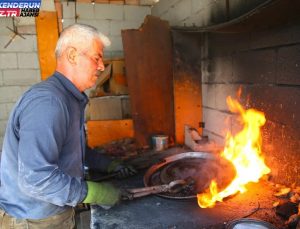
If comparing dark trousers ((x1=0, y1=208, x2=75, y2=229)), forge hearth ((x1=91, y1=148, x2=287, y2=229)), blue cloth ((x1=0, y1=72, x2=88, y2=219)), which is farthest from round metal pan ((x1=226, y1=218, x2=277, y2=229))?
dark trousers ((x1=0, y1=208, x2=75, y2=229))

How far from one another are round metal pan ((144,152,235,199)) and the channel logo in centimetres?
437

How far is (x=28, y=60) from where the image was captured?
580 centimetres

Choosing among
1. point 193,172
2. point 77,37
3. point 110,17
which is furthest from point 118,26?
point 77,37

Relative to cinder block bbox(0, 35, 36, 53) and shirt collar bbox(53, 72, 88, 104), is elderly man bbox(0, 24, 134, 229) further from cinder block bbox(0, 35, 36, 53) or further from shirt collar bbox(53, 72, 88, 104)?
cinder block bbox(0, 35, 36, 53)

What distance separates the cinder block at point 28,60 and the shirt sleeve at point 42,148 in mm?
4486

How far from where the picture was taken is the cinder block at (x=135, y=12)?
20.2ft

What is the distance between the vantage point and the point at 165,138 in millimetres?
3992

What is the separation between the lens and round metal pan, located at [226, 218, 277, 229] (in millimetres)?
1811

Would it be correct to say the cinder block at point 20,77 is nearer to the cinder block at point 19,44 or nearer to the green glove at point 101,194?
the cinder block at point 19,44

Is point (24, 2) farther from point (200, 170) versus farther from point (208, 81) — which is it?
point (200, 170)

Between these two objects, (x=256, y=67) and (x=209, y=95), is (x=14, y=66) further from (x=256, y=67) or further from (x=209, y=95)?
(x=256, y=67)

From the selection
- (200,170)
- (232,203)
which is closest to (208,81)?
(200,170)

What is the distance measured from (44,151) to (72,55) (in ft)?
2.19

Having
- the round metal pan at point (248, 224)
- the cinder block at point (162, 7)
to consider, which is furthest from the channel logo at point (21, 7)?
the round metal pan at point (248, 224)
